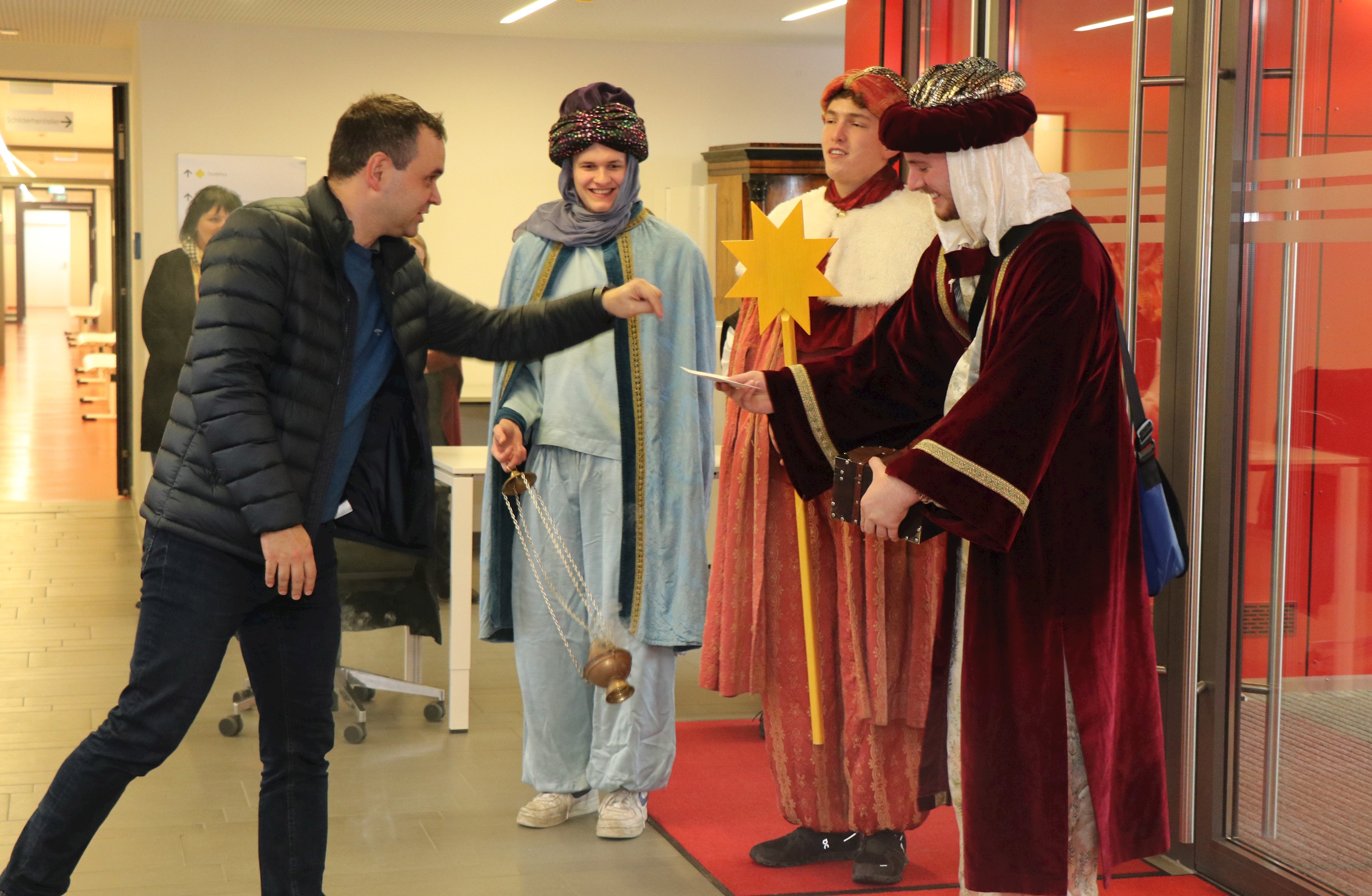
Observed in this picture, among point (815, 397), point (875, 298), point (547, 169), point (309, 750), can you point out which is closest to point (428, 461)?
point (309, 750)

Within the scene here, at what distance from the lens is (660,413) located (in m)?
3.08

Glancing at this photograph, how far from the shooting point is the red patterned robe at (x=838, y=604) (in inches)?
109

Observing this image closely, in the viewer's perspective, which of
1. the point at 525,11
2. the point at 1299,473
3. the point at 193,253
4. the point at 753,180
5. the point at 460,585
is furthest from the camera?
the point at 753,180

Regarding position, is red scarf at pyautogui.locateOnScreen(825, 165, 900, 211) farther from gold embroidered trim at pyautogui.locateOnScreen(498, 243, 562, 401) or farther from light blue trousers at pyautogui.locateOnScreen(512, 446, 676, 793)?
light blue trousers at pyautogui.locateOnScreen(512, 446, 676, 793)

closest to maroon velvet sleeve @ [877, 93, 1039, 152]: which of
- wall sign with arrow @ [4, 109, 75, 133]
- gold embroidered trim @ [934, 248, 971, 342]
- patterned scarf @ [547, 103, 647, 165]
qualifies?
gold embroidered trim @ [934, 248, 971, 342]

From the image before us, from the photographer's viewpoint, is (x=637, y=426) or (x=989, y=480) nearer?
(x=989, y=480)

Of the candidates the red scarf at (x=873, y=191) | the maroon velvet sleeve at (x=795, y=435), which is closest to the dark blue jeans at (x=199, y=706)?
the maroon velvet sleeve at (x=795, y=435)

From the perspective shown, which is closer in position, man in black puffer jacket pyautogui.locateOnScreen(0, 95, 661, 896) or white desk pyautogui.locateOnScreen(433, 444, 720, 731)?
man in black puffer jacket pyautogui.locateOnScreen(0, 95, 661, 896)

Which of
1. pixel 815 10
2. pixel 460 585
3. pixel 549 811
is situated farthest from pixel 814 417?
pixel 815 10

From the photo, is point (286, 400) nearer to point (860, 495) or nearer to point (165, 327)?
point (860, 495)

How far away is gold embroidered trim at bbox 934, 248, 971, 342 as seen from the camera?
2275mm

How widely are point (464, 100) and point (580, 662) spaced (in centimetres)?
565

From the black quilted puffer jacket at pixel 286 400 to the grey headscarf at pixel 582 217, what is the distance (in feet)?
2.36

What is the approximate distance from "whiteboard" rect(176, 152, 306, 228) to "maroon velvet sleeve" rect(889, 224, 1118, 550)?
6114 mm
